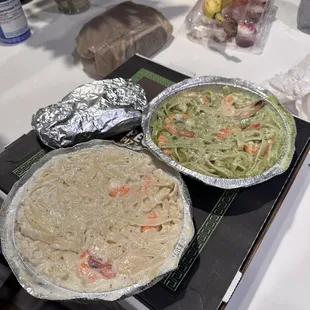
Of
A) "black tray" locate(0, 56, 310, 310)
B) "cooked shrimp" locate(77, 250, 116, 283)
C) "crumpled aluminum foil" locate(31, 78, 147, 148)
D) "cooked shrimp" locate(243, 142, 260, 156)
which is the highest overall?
"crumpled aluminum foil" locate(31, 78, 147, 148)

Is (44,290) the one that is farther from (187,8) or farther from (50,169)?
(187,8)

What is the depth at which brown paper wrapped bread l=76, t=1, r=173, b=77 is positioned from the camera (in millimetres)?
1392

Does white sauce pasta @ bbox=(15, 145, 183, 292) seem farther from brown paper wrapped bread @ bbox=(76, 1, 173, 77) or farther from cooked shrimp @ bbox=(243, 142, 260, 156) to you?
brown paper wrapped bread @ bbox=(76, 1, 173, 77)

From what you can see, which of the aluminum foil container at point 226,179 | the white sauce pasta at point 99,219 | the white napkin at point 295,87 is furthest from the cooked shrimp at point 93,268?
the white napkin at point 295,87

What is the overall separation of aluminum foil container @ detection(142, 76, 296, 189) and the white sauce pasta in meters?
0.04

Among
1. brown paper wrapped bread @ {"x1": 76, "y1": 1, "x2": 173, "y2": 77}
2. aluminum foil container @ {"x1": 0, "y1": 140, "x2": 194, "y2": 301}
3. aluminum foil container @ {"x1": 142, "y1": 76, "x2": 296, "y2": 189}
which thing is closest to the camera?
aluminum foil container @ {"x1": 0, "y1": 140, "x2": 194, "y2": 301}

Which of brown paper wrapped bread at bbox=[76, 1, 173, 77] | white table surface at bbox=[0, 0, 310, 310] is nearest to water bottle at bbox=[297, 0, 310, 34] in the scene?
white table surface at bbox=[0, 0, 310, 310]

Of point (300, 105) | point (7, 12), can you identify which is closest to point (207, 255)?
point (300, 105)

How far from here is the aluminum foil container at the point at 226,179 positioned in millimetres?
892

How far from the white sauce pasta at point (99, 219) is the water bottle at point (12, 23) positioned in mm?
787

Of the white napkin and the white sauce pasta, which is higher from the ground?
the white sauce pasta

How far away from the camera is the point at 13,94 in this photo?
1.40 m

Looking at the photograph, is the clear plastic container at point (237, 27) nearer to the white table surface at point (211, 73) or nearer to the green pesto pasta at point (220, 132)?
the white table surface at point (211, 73)

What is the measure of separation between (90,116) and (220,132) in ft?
1.17
